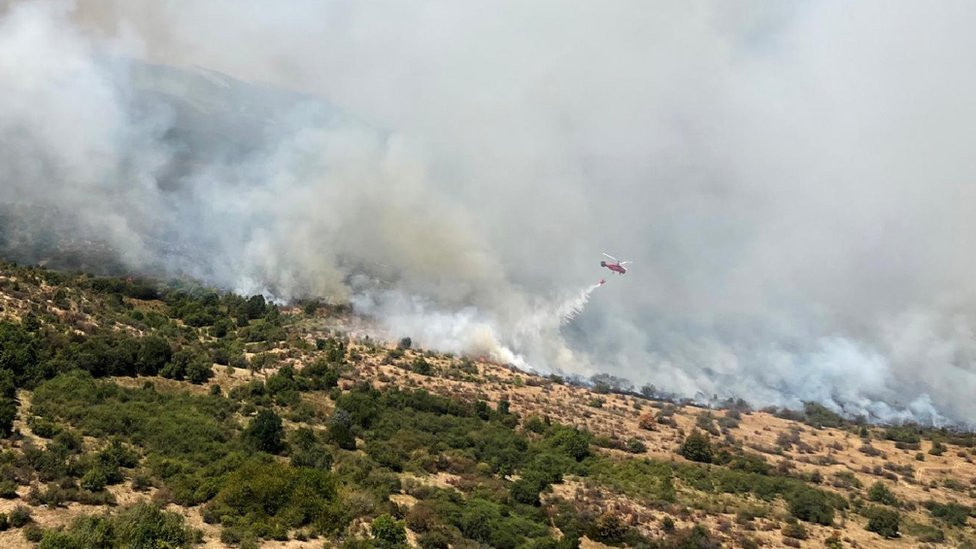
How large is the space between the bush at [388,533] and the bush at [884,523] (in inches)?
1528

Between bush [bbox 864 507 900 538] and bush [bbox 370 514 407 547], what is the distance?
3882 cm

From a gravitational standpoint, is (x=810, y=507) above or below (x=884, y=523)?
above

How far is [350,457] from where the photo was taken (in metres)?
43.7

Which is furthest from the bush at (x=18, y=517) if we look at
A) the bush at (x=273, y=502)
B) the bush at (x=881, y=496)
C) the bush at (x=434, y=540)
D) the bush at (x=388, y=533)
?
the bush at (x=881, y=496)

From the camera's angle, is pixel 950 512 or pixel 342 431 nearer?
pixel 342 431

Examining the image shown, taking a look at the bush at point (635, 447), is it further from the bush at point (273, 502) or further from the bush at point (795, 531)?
the bush at point (273, 502)

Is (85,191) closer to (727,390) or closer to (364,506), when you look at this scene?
(364,506)

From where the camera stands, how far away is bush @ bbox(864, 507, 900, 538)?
49.3m

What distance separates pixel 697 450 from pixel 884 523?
18155mm

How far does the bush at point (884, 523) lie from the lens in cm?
4932

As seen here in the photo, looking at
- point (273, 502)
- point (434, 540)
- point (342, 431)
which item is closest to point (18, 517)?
point (273, 502)

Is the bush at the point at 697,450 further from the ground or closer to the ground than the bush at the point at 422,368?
closer to the ground

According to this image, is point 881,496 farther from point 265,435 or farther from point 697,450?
point 265,435

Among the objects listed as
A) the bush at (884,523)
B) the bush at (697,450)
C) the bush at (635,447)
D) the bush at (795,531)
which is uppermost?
the bush at (697,450)
